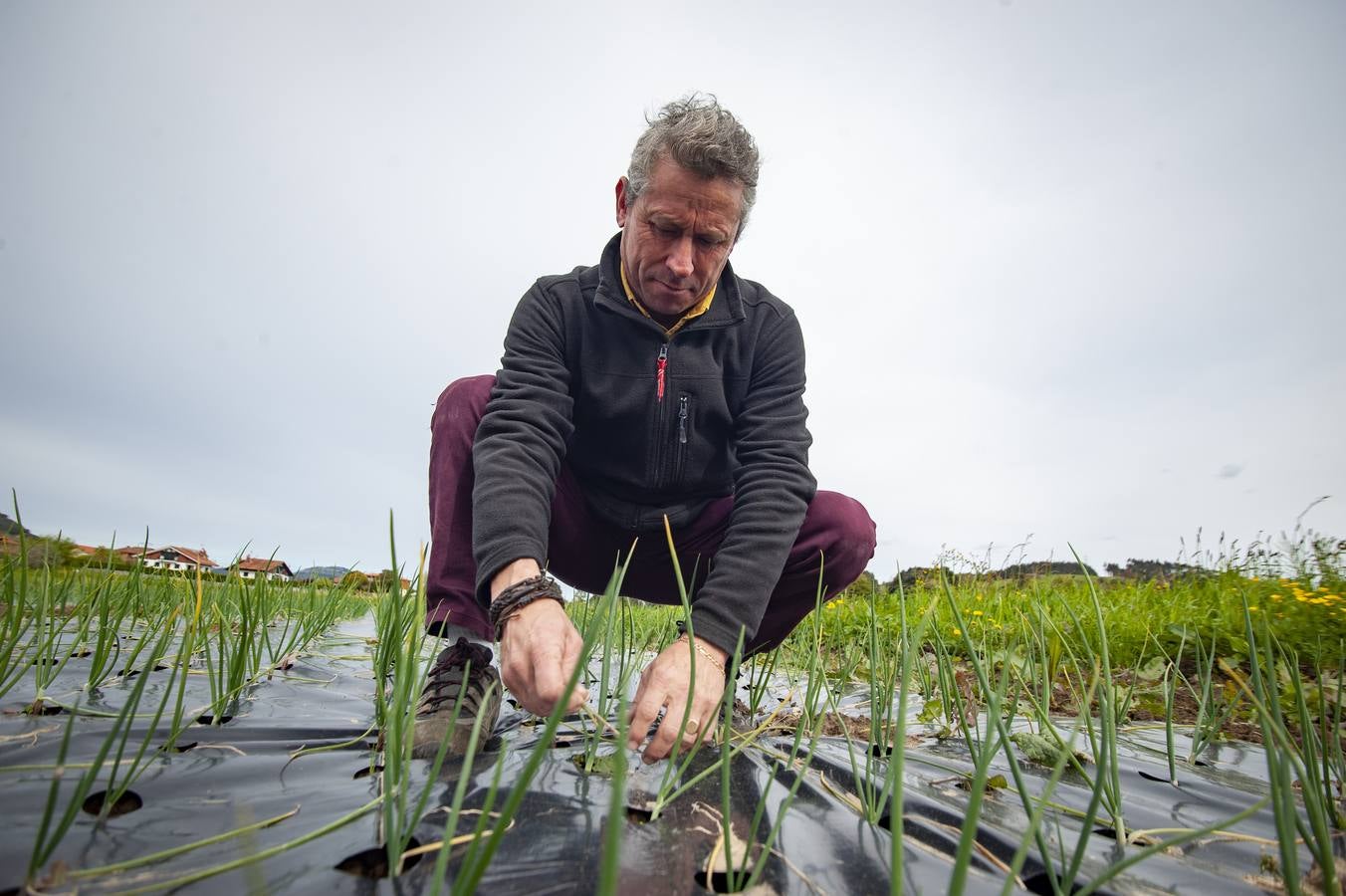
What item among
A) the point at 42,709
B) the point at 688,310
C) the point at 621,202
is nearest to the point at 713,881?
the point at 42,709

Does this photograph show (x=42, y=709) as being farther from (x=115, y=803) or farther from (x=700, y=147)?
(x=700, y=147)

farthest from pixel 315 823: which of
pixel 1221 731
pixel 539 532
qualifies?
pixel 1221 731

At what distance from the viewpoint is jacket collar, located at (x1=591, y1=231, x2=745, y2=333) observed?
2.22 meters

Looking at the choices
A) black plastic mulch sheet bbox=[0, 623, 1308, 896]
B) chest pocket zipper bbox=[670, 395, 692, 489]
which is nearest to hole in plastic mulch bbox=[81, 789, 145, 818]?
black plastic mulch sheet bbox=[0, 623, 1308, 896]

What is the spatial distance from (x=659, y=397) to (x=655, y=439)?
14cm

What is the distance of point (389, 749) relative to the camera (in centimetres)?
87

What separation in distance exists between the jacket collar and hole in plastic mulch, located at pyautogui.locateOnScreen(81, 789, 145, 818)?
1.66m

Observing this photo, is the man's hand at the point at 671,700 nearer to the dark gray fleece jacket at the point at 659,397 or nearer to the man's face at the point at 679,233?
the dark gray fleece jacket at the point at 659,397

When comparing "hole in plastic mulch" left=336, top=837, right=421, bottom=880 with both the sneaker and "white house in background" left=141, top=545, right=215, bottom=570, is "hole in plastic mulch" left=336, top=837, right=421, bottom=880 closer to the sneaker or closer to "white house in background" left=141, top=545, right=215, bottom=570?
the sneaker

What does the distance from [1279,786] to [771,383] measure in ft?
5.75

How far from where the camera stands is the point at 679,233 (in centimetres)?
198

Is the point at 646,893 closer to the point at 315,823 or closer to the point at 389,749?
the point at 389,749

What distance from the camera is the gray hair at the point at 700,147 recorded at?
1.90m

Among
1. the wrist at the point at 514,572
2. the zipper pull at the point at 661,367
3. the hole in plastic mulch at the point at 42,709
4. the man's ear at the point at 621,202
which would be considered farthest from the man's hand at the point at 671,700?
the man's ear at the point at 621,202
